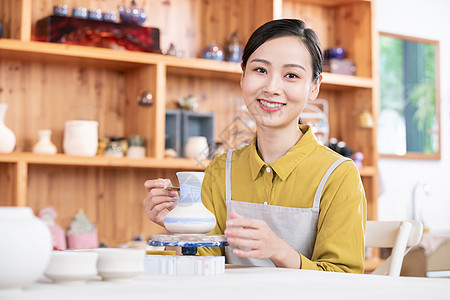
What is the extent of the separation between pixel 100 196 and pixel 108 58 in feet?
2.65

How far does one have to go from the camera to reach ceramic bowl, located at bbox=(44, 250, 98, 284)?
88cm

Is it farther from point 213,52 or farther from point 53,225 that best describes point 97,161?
point 213,52

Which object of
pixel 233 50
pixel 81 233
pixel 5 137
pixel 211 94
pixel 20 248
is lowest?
pixel 81 233

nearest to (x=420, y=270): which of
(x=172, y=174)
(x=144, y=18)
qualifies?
(x=172, y=174)

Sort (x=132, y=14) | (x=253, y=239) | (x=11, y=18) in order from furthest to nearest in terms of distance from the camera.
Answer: (x=132, y=14)
(x=11, y=18)
(x=253, y=239)

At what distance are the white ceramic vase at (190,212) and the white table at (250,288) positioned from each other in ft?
0.52

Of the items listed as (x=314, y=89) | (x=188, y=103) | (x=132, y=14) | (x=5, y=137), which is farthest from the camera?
(x=188, y=103)

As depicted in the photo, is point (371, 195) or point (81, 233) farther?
point (371, 195)

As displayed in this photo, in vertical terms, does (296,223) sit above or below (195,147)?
below

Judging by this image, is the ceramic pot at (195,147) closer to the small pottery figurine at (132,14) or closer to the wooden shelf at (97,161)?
the wooden shelf at (97,161)

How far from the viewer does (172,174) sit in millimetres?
3906

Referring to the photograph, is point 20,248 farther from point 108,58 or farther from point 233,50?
point 233,50

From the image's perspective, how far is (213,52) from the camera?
12.5 feet

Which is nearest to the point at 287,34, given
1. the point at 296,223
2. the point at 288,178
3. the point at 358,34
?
the point at 288,178
